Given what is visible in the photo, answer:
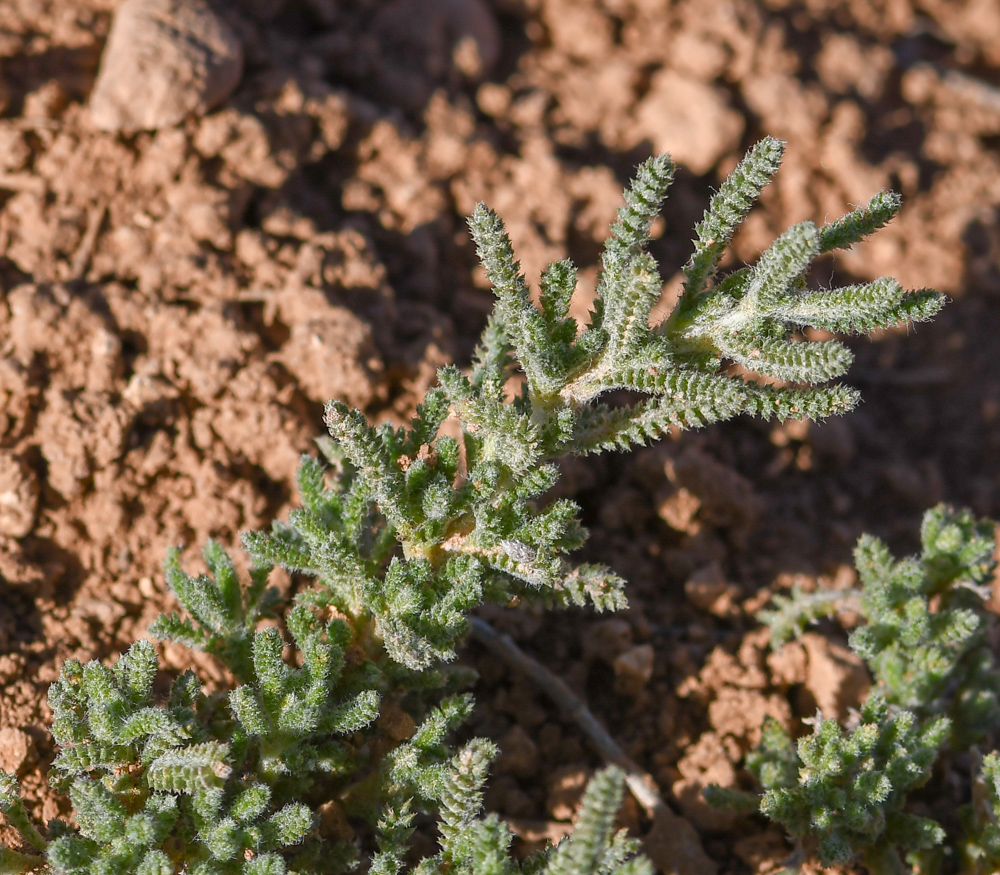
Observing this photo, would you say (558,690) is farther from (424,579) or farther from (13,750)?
(13,750)

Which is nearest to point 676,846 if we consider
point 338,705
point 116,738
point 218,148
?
point 338,705

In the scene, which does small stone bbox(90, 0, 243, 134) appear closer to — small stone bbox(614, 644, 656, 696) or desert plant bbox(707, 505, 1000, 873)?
small stone bbox(614, 644, 656, 696)

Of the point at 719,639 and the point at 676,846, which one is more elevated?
the point at 719,639

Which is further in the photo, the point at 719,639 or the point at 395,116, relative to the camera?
the point at 395,116

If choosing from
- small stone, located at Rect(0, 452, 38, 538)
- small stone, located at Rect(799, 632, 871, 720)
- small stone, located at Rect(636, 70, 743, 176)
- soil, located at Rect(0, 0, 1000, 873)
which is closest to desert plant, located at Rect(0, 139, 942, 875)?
soil, located at Rect(0, 0, 1000, 873)

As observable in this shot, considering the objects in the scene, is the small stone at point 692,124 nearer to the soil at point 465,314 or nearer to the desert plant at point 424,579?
the soil at point 465,314

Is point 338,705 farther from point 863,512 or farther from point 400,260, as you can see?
point 863,512

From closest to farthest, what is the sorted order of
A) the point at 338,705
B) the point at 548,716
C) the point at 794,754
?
the point at 338,705, the point at 794,754, the point at 548,716

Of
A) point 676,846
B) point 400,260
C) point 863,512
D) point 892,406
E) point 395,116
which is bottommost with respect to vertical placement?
point 676,846
